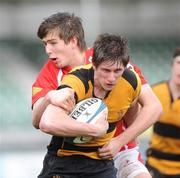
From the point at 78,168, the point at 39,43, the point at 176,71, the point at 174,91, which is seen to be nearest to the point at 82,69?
the point at 78,168

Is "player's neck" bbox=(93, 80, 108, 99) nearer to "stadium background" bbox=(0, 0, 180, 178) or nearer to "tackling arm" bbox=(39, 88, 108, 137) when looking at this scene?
"tackling arm" bbox=(39, 88, 108, 137)

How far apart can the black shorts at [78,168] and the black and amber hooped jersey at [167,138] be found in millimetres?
2284

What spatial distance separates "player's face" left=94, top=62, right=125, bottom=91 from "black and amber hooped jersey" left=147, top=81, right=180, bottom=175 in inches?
103

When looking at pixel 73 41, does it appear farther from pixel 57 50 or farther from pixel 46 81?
pixel 46 81

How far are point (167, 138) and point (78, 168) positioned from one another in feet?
8.12

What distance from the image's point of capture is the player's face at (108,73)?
4.47 m

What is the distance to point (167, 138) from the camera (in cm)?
705

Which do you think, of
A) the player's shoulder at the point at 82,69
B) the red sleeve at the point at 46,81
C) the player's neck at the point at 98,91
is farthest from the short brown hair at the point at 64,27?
the player's neck at the point at 98,91

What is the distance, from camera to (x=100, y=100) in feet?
15.1

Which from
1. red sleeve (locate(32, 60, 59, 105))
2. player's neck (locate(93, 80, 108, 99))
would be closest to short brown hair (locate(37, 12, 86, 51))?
red sleeve (locate(32, 60, 59, 105))

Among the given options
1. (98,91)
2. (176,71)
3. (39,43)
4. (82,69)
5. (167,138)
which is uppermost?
(82,69)

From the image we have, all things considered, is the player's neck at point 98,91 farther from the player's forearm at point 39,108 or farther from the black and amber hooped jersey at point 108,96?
the player's forearm at point 39,108

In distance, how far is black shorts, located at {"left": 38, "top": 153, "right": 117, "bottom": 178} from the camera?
471cm

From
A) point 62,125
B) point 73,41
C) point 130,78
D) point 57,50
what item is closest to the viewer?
point 62,125
